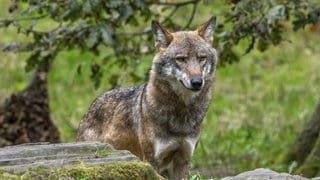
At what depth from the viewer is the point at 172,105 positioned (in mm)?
8680

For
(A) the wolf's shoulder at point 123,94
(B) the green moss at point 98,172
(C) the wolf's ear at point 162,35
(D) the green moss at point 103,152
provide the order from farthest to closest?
(A) the wolf's shoulder at point 123,94 < (C) the wolf's ear at point 162,35 < (D) the green moss at point 103,152 < (B) the green moss at point 98,172

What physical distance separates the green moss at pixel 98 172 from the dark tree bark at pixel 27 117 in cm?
616

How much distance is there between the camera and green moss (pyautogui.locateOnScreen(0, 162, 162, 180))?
6012 mm

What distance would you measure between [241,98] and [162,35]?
7.84m

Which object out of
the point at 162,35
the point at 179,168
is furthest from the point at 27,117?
A: the point at 179,168

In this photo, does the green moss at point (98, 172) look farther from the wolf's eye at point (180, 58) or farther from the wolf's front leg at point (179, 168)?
the wolf's eye at point (180, 58)

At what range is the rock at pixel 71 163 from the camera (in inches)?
238

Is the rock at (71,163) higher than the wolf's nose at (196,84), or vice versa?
the rock at (71,163)

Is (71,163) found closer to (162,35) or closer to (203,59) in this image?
(203,59)

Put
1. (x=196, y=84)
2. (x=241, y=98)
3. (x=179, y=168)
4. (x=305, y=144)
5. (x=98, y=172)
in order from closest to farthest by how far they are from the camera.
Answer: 1. (x=98, y=172)
2. (x=196, y=84)
3. (x=179, y=168)
4. (x=305, y=144)
5. (x=241, y=98)

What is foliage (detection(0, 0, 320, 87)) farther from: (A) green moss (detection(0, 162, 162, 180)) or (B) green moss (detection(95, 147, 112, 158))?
(A) green moss (detection(0, 162, 162, 180))

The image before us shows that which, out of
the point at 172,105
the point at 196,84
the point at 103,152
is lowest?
the point at 172,105

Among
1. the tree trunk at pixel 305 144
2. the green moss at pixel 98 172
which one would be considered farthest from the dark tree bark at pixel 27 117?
the green moss at pixel 98 172

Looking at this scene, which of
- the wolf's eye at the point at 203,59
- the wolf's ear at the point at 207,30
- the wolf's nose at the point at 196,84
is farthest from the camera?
the wolf's ear at the point at 207,30
